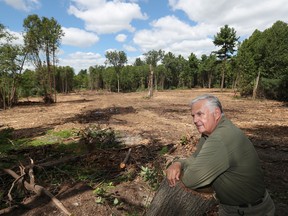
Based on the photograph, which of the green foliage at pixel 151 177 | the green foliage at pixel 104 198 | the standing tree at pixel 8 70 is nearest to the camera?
the green foliage at pixel 104 198

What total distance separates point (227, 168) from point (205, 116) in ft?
1.78

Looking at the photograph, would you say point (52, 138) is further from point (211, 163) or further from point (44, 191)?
point (211, 163)

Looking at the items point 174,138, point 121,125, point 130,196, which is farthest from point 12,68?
point 130,196

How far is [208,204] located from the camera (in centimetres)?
267

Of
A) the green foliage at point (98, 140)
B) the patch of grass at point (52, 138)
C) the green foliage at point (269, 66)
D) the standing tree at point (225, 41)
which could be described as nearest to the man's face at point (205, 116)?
the green foliage at point (98, 140)

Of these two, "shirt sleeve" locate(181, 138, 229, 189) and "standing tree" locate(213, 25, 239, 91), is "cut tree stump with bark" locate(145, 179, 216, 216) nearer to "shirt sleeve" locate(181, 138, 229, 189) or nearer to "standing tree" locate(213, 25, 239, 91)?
"shirt sleeve" locate(181, 138, 229, 189)

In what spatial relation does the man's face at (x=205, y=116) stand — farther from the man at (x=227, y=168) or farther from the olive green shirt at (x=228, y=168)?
the olive green shirt at (x=228, y=168)

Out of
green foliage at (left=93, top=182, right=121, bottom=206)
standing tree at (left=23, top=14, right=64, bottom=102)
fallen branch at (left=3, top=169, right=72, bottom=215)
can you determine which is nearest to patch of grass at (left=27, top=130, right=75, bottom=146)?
fallen branch at (left=3, top=169, right=72, bottom=215)

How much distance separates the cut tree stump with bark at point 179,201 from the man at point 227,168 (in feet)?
1.34

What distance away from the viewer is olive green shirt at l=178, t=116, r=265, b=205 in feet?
5.61

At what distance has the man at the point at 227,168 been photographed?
172cm

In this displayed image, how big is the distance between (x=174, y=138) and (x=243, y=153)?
23.1 feet

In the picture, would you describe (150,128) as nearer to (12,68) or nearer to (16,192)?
(16,192)

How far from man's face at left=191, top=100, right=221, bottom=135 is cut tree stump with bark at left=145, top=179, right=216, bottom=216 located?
0.77 m
